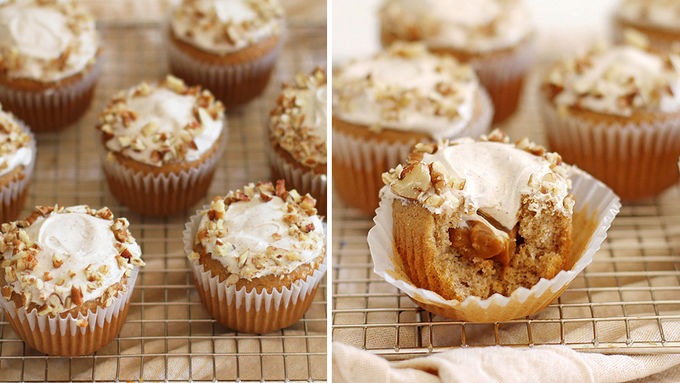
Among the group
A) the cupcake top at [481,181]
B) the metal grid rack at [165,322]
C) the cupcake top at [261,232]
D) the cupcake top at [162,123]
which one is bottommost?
the metal grid rack at [165,322]

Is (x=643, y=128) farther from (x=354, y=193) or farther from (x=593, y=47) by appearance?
(x=354, y=193)

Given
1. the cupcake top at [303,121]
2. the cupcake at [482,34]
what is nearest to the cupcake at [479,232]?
the cupcake top at [303,121]

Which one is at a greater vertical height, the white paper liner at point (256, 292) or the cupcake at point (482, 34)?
the cupcake at point (482, 34)

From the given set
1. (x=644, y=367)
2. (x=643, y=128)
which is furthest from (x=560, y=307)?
(x=643, y=128)

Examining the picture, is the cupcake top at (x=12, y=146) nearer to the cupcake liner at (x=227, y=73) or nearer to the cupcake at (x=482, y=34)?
the cupcake liner at (x=227, y=73)

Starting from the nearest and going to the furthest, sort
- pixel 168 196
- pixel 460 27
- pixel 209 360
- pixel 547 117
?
pixel 209 360
pixel 168 196
pixel 547 117
pixel 460 27

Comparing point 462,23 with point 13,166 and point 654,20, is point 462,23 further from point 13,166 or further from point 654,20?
point 13,166
